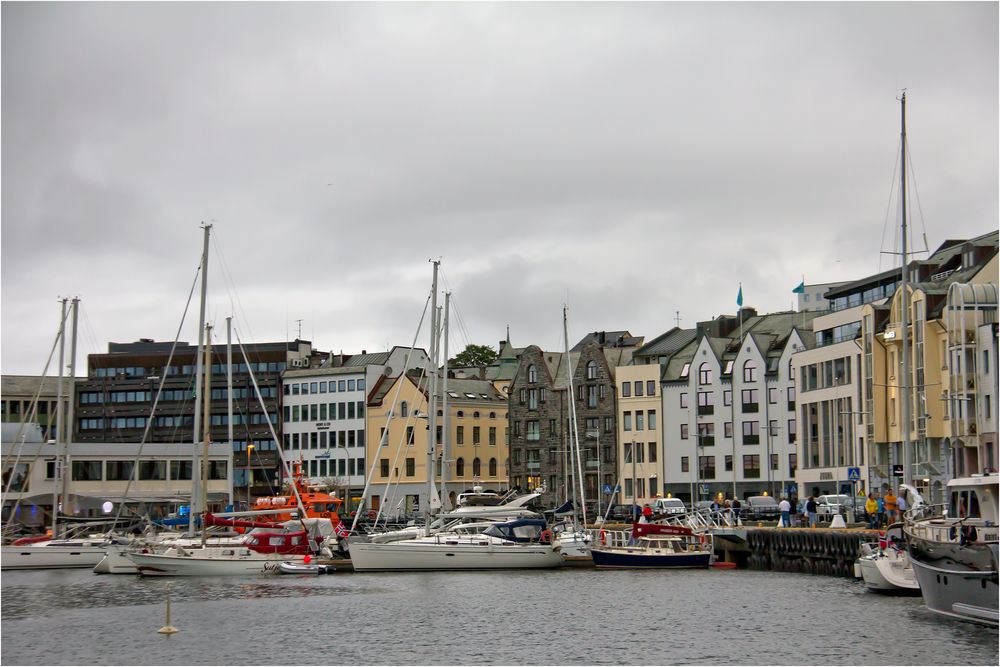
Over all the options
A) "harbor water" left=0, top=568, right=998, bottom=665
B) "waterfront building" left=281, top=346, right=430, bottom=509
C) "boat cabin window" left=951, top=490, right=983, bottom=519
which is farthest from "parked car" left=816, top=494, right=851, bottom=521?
"waterfront building" left=281, top=346, right=430, bottom=509

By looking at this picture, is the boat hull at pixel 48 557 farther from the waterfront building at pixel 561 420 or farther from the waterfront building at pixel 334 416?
the waterfront building at pixel 334 416

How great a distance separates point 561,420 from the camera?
143 m

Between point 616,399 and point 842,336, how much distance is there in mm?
34769

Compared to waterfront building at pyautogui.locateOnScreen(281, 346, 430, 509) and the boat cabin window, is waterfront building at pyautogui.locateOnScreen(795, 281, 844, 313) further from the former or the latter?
the boat cabin window

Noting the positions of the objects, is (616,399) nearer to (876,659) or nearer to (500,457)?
(500,457)

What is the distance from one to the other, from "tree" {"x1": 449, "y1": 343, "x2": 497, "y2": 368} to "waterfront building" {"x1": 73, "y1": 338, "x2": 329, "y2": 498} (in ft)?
71.2

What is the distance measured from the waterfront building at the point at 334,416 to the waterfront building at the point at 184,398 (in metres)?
2.36

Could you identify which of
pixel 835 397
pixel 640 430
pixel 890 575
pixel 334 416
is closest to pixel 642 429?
pixel 640 430

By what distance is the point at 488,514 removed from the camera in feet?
→ 291

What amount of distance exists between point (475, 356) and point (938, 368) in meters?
99.2

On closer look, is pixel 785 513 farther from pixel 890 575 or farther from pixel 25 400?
pixel 25 400

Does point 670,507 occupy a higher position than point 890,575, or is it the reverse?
point 670,507

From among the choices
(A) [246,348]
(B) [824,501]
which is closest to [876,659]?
(B) [824,501]

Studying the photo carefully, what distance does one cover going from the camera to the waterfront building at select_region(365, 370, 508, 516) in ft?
491
